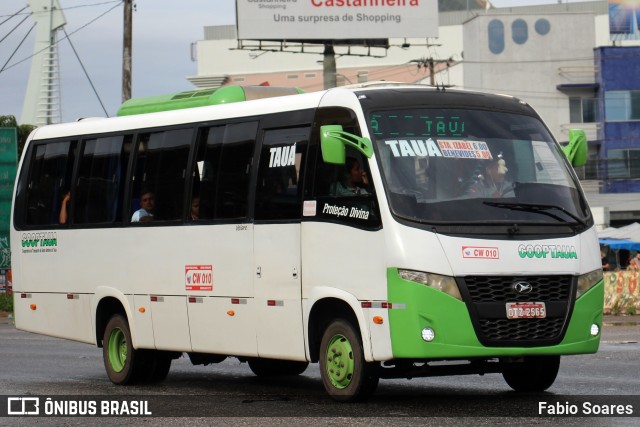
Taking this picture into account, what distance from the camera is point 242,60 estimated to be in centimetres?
10500

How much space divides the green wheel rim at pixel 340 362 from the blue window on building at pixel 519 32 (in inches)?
2688

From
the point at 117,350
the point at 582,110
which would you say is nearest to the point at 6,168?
the point at 117,350

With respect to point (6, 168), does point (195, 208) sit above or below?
below

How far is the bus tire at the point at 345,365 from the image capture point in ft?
41.5

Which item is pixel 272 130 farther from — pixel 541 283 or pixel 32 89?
pixel 32 89

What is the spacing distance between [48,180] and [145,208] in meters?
2.49

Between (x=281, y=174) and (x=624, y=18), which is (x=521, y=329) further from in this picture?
(x=624, y=18)

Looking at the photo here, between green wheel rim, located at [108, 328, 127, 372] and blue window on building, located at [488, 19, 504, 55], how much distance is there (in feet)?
213

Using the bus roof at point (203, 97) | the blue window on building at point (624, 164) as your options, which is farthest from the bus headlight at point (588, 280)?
the blue window on building at point (624, 164)

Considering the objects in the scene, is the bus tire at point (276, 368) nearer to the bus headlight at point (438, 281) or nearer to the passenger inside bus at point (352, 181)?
the passenger inside bus at point (352, 181)

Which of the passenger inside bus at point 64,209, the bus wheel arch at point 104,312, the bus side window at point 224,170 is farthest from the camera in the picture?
the passenger inside bus at point 64,209

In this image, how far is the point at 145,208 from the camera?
16.3 meters

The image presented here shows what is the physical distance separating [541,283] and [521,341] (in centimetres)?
54

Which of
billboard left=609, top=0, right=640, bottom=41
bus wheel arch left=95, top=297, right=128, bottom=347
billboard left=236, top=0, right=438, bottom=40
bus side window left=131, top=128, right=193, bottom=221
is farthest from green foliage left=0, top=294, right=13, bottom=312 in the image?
billboard left=609, top=0, right=640, bottom=41
